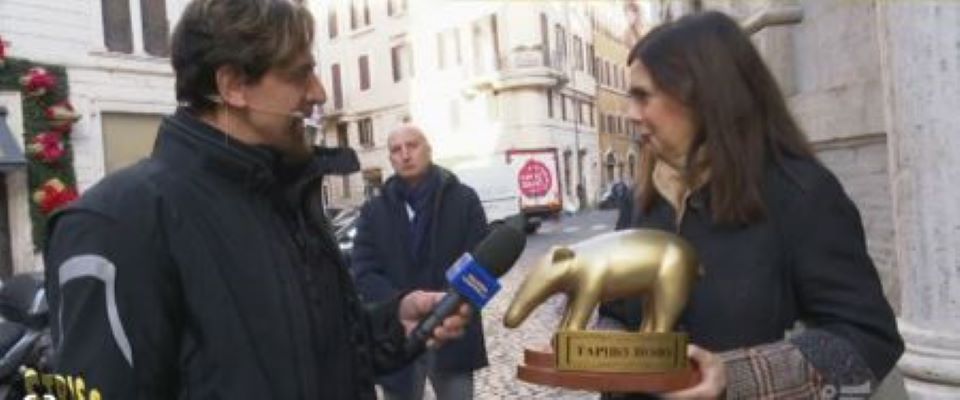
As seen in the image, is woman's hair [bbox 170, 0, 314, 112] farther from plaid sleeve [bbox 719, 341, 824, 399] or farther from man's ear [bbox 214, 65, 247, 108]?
plaid sleeve [bbox 719, 341, 824, 399]

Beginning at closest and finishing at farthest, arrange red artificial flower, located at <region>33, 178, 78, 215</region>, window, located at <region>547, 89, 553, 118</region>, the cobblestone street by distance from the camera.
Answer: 1. the cobblestone street
2. red artificial flower, located at <region>33, 178, 78, 215</region>
3. window, located at <region>547, 89, 553, 118</region>

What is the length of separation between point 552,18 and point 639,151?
36581 millimetres

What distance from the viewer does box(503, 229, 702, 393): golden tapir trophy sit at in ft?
4.62

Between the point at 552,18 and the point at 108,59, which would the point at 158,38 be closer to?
the point at 108,59

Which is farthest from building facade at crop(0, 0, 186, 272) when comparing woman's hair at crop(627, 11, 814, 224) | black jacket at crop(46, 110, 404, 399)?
woman's hair at crop(627, 11, 814, 224)

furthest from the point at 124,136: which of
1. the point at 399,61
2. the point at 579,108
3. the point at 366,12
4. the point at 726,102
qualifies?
the point at 579,108

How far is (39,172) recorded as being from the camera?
12023 millimetres

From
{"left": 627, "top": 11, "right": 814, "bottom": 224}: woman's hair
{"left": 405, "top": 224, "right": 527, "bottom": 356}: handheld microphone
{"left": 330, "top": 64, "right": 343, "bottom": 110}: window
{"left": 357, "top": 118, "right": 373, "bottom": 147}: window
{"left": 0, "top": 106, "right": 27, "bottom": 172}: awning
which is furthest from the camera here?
{"left": 330, "top": 64, "right": 343, "bottom": 110}: window

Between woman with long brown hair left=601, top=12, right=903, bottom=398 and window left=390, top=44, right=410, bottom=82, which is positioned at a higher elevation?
window left=390, top=44, right=410, bottom=82

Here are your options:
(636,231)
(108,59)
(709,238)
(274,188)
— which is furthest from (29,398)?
(108,59)

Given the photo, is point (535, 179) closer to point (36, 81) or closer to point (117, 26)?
point (117, 26)

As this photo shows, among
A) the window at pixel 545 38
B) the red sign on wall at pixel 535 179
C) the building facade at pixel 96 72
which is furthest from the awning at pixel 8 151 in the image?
the window at pixel 545 38

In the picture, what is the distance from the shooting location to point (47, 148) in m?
11.9

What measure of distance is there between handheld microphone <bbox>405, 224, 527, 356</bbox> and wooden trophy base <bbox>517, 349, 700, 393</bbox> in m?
0.40
